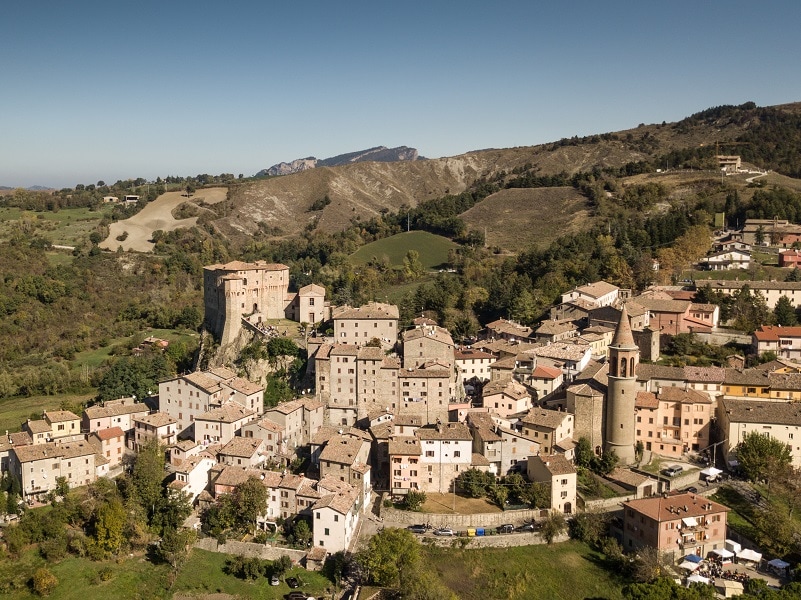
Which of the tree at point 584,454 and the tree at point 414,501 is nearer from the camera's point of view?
the tree at point 414,501

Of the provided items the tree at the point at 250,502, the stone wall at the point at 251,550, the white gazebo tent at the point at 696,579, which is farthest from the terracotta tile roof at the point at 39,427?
the white gazebo tent at the point at 696,579

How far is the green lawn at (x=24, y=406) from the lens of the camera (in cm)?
4819

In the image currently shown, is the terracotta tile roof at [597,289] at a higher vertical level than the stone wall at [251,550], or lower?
higher

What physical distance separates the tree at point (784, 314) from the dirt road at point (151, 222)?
264ft

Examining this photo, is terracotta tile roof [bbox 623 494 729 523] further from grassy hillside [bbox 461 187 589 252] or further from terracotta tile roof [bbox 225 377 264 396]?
grassy hillside [bbox 461 187 589 252]

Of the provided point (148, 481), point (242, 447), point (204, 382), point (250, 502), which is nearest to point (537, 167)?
point (204, 382)

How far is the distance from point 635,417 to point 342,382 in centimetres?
1652

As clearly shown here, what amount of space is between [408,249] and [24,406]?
157 feet

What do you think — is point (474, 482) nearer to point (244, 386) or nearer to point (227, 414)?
point (227, 414)

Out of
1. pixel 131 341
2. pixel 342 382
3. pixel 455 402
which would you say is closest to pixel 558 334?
pixel 455 402

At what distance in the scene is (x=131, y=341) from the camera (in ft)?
216

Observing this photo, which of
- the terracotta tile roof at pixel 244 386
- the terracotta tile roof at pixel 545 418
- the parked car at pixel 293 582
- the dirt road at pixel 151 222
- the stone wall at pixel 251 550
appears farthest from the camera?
the dirt road at pixel 151 222

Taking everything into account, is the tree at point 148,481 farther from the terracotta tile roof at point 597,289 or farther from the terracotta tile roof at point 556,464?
the terracotta tile roof at point 597,289

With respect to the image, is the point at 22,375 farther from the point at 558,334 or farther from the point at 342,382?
the point at 558,334
